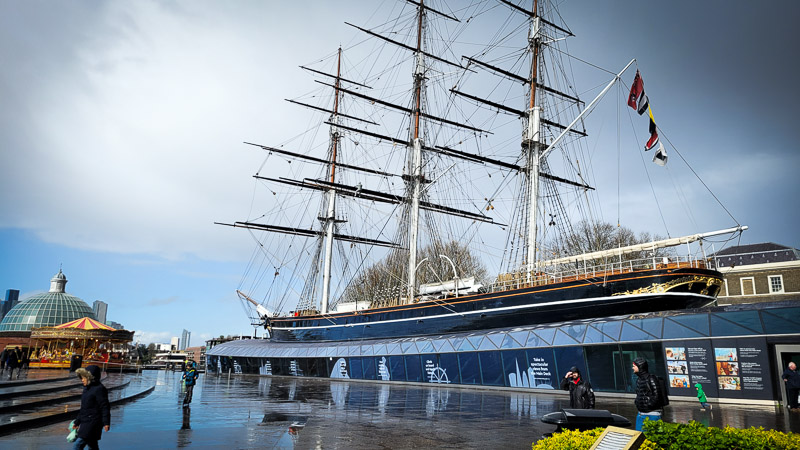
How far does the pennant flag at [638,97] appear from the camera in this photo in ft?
78.9

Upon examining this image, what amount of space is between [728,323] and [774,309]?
1318 mm

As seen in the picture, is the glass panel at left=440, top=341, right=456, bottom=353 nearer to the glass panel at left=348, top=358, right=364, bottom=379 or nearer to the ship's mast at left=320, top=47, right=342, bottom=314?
the glass panel at left=348, top=358, right=364, bottom=379

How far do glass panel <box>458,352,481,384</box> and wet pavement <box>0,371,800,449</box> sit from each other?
259 inches

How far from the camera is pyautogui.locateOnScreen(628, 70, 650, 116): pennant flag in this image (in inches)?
947

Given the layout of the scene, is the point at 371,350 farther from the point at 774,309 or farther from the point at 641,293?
the point at 774,309

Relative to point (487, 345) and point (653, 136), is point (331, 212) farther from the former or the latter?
point (653, 136)

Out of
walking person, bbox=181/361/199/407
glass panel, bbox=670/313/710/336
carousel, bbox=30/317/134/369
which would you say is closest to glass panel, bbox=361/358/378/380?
walking person, bbox=181/361/199/407

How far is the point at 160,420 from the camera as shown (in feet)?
40.7

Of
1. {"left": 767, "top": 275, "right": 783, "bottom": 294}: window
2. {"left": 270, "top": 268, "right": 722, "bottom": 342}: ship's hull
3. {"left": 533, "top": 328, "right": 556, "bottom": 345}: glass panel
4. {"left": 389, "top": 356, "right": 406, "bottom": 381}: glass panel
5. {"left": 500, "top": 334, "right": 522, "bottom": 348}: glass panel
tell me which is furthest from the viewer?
{"left": 767, "top": 275, "right": 783, "bottom": 294}: window

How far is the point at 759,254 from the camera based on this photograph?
43.1 m

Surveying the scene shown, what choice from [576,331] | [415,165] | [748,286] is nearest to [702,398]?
[576,331]

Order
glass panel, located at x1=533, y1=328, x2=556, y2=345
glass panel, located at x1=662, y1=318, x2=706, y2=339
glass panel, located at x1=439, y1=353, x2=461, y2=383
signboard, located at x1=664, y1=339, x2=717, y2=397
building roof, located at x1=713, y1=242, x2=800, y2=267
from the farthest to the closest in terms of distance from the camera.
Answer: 1. building roof, located at x1=713, y1=242, x2=800, y2=267
2. glass panel, located at x1=439, y1=353, x2=461, y2=383
3. glass panel, located at x1=533, y1=328, x2=556, y2=345
4. glass panel, located at x1=662, y1=318, x2=706, y2=339
5. signboard, located at x1=664, y1=339, x2=717, y2=397

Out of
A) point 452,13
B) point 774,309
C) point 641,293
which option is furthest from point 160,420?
point 452,13

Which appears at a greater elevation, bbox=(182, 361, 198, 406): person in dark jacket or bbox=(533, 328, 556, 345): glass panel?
bbox=(533, 328, 556, 345): glass panel
